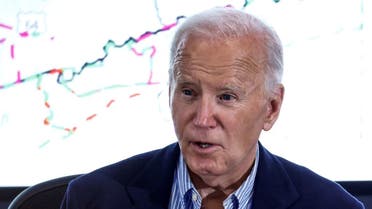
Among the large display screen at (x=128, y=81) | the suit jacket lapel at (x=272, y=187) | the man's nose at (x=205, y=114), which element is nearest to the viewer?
the man's nose at (x=205, y=114)

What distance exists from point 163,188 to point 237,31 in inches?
14.1

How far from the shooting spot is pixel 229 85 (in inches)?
45.1

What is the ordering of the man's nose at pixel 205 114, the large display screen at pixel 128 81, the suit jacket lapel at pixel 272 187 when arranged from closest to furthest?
the man's nose at pixel 205 114, the suit jacket lapel at pixel 272 187, the large display screen at pixel 128 81

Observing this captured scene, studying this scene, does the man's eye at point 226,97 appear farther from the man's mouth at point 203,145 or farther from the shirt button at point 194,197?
→ the shirt button at point 194,197

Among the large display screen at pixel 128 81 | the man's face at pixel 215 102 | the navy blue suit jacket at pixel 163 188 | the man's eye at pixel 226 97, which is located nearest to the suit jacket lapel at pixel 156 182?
the navy blue suit jacket at pixel 163 188

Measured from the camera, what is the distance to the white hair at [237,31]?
1.15 meters

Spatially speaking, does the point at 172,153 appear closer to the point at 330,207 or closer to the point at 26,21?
the point at 330,207

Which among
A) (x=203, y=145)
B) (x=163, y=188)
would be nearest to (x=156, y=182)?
(x=163, y=188)

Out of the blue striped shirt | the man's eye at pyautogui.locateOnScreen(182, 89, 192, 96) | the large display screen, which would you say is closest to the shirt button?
the blue striped shirt

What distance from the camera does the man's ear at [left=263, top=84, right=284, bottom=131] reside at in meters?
1.23

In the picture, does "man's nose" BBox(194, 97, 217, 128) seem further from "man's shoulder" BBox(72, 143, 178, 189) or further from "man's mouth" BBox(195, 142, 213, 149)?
"man's shoulder" BBox(72, 143, 178, 189)

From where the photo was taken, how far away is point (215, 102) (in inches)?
45.5

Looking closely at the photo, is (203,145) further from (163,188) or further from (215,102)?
(163,188)

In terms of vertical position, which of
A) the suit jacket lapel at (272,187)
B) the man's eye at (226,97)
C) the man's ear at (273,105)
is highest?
the man's eye at (226,97)
